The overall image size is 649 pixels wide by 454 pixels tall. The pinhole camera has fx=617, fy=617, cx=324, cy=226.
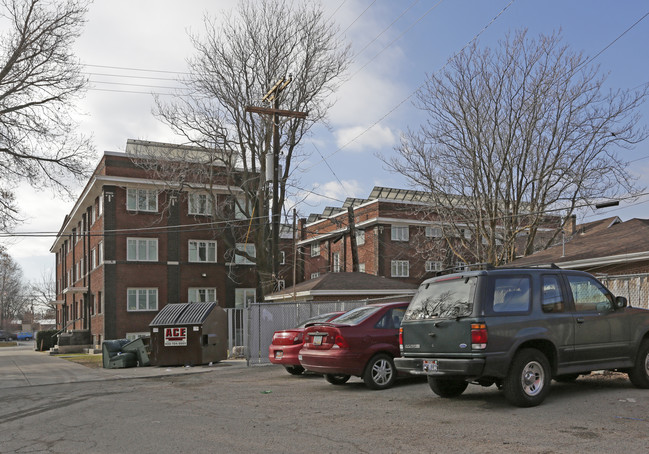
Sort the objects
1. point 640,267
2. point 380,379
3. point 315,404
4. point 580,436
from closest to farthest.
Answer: point 580,436 < point 315,404 < point 380,379 < point 640,267

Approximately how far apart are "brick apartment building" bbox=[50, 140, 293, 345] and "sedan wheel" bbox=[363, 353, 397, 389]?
81.0 ft

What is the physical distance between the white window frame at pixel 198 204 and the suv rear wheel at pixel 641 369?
3270cm

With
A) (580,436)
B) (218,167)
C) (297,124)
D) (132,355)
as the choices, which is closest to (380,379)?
(580,436)

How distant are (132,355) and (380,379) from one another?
448 inches

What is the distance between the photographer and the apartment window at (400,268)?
1914 inches

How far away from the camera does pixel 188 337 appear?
19.4m

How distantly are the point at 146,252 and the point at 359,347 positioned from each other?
29400 millimetres

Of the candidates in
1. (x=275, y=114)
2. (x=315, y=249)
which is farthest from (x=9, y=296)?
(x=275, y=114)

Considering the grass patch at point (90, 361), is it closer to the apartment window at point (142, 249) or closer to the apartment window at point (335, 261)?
the apartment window at point (142, 249)

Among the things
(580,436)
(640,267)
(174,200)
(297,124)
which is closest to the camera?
(580,436)

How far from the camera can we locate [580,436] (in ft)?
22.1

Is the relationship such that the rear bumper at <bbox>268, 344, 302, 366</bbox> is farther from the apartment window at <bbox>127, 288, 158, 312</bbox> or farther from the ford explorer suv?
the apartment window at <bbox>127, 288, 158, 312</bbox>

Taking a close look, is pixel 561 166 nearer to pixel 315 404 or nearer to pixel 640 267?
pixel 640 267

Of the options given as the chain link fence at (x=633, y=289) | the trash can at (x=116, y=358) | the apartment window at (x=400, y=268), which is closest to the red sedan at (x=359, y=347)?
the chain link fence at (x=633, y=289)
